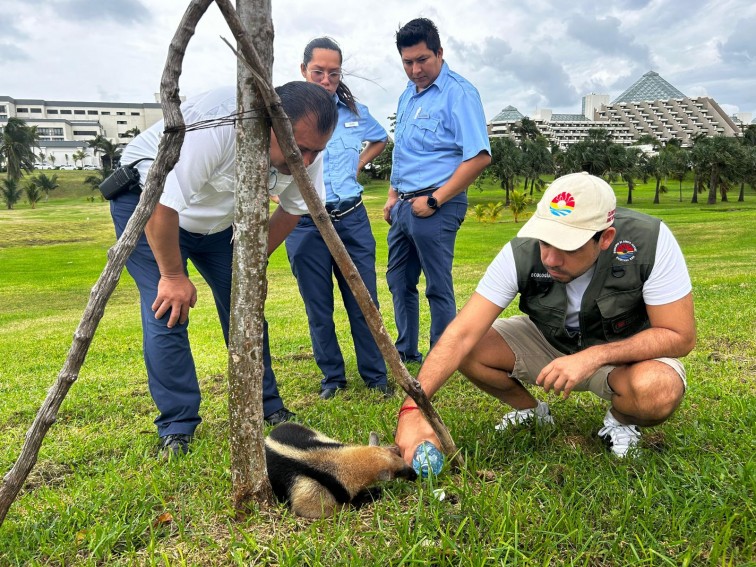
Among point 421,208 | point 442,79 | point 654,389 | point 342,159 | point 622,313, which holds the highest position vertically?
point 442,79

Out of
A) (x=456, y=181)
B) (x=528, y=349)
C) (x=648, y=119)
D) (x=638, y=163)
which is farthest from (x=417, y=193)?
(x=648, y=119)

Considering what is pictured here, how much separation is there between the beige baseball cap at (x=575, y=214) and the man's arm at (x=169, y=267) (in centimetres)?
184

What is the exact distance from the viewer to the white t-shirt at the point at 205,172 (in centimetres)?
305

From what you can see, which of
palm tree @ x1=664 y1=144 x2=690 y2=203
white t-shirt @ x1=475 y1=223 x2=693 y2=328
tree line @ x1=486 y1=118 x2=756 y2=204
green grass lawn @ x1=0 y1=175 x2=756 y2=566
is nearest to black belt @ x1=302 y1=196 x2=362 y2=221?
green grass lawn @ x1=0 y1=175 x2=756 y2=566

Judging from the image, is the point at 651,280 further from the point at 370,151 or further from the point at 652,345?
the point at 370,151

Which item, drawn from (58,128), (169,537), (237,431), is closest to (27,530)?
(169,537)

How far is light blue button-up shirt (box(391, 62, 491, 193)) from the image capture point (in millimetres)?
4742

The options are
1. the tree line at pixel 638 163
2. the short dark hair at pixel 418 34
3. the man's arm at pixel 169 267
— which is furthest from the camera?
the tree line at pixel 638 163

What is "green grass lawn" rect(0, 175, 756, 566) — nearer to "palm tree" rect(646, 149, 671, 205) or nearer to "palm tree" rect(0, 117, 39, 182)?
"palm tree" rect(646, 149, 671, 205)

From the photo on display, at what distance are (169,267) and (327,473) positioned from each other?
59.1 inches

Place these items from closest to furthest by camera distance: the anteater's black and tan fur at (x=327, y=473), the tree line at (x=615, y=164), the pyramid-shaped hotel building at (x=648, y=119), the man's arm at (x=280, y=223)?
the anteater's black and tan fur at (x=327, y=473), the man's arm at (x=280, y=223), the tree line at (x=615, y=164), the pyramid-shaped hotel building at (x=648, y=119)

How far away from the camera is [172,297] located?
346 centimetres

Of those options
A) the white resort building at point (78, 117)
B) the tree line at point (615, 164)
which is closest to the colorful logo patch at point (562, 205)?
the tree line at point (615, 164)

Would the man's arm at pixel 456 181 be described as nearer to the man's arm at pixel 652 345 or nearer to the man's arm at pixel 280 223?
the man's arm at pixel 280 223
